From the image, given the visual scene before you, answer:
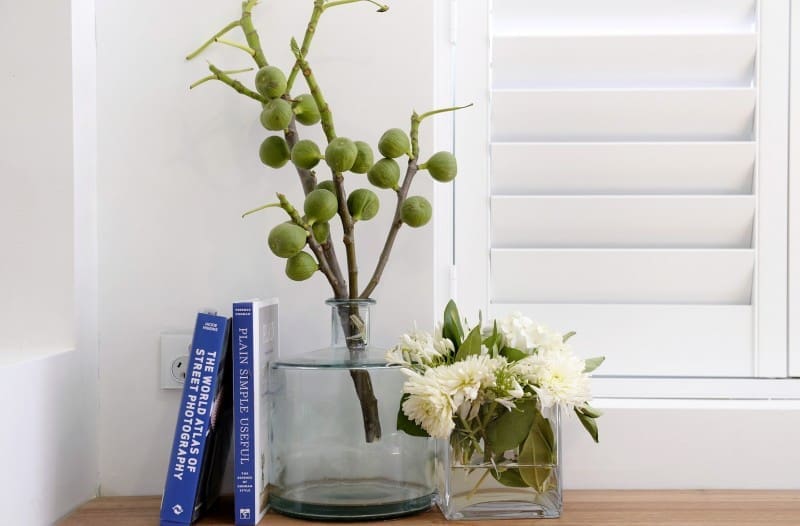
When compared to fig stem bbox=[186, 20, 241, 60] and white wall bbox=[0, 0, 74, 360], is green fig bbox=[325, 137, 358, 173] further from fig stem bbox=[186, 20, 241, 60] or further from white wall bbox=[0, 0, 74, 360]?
white wall bbox=[0, 0, 74, 360]

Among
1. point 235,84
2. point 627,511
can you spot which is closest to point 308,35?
point 235,84

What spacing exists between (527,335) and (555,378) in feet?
0.23

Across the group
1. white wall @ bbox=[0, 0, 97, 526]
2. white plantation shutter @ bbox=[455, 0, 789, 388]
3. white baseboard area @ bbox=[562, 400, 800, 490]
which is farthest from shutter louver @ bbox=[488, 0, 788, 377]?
white wall @ bbox=[0, 0, 97, 526]

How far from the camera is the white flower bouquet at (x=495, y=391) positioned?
99 centimetres

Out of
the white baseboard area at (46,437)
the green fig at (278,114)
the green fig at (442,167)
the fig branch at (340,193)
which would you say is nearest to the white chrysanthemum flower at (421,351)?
the fig branch at (340,193)

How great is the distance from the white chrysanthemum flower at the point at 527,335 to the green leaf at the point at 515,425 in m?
0.07

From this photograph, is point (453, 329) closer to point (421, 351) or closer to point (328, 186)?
point (421, 351)

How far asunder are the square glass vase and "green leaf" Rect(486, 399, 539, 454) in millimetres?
34

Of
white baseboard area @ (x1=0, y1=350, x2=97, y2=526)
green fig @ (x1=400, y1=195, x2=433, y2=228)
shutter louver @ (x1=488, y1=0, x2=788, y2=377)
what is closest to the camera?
white baseboard area @ (x1=0, y1=350, x2=97, y2=526)

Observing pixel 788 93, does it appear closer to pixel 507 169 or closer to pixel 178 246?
pixel 507 169

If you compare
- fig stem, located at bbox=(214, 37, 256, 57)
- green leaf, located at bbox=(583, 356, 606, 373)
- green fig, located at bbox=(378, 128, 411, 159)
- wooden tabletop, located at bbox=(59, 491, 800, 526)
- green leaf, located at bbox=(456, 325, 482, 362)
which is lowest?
wooden tabletop, located at bbox=(59, 491, 800, 526)

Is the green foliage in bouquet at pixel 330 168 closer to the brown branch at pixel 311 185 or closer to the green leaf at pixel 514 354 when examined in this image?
the brown branch at pixel 311 185

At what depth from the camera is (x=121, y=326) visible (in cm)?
122

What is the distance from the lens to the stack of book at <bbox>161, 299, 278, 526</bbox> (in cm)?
103
